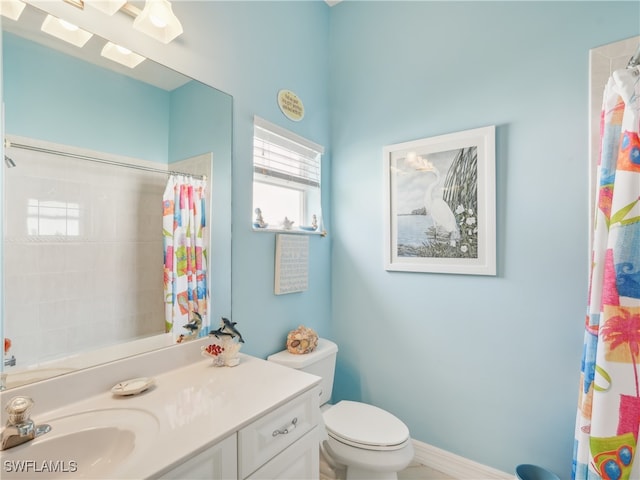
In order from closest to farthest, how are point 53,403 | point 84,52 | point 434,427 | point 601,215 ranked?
point 53,403
point 84,52
point 601,215
point 434,427

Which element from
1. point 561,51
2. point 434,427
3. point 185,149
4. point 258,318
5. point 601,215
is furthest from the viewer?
point 434,427

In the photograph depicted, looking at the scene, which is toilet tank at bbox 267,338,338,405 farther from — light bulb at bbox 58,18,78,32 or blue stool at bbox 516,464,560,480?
light bulb at bbox 58,18,78,32

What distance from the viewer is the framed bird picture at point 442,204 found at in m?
1.59

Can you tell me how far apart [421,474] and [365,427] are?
0.57 m

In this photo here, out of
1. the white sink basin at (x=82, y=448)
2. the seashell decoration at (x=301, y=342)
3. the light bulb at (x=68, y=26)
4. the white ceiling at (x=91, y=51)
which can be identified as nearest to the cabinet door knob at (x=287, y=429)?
the white sink basin at (x=82, y=448)

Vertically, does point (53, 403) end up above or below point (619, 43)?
below

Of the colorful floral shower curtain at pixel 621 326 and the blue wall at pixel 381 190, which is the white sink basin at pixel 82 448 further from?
the colorful floral shower curtain at pixel 621 326

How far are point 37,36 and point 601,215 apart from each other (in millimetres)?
2000

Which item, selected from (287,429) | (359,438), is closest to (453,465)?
(359,438)

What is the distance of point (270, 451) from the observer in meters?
0.96

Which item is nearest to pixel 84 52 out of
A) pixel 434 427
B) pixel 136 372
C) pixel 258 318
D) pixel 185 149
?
pixel 185 149

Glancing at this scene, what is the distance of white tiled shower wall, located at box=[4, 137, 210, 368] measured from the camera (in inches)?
35.1

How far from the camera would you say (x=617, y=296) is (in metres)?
1.11

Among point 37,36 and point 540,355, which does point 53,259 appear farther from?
point 540,355
